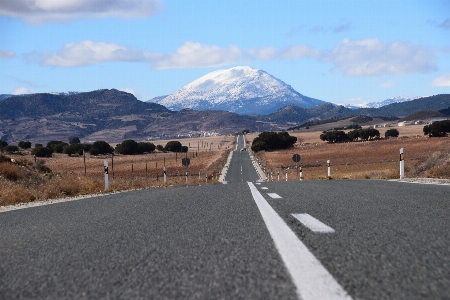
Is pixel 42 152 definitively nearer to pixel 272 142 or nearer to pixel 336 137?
pixel 272 142

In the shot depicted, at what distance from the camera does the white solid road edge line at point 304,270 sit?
10.2 feet

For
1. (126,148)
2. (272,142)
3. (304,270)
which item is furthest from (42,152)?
(304,270)

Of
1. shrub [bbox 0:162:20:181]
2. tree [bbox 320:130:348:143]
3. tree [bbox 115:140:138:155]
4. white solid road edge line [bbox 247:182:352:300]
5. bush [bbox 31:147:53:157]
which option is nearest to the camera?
white solid road edge line [bbox 247:182:352:300]

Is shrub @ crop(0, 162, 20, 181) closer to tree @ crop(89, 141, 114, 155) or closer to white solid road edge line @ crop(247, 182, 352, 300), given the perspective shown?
white solid road edge line @ crop(247, 182, 352, 300)

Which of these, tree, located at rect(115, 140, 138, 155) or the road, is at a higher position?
the road

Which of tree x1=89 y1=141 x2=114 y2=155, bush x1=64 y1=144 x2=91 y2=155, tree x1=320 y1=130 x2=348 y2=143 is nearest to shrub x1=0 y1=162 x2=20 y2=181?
bush x1=64 y1=144 x2=91 y2=155

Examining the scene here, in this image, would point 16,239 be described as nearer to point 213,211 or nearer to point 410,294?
point 213,211

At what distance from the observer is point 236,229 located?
20.2 ft

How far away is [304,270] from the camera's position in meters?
3.73

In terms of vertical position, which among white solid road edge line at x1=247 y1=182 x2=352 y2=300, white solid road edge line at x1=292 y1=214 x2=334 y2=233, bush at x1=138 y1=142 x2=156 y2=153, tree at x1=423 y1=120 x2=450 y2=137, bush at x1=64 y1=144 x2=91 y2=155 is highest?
white solid road edge line at x1=247 y1=182 x2=352 y2=300

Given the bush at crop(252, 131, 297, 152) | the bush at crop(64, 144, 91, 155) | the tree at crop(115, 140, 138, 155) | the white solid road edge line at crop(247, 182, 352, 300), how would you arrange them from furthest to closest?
the bush at crop(252, 131, 297, 152), the tree at crop(115, 140, 138, 155), the bush at crop(64, 144, 91, 155), the white solid road edge line at crop(247, 182, 352, 300)

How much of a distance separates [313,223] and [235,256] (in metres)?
2.06

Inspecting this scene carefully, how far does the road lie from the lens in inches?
133

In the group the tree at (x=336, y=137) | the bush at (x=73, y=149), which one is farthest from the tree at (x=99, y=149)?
the tree at (x=336, y=137)
